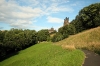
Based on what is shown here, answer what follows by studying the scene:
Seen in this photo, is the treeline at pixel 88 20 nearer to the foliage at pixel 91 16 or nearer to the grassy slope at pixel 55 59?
the foliage at pixel 91 16

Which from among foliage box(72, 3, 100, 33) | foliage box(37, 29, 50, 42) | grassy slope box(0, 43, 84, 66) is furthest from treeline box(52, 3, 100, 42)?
grassy slope box(0, 43, 84, 66)

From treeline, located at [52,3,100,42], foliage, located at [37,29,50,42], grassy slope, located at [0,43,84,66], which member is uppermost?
treeline, located at [52,3,100,42]

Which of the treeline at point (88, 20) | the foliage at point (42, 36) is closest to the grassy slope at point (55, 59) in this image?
the treeline at point (88, 20)

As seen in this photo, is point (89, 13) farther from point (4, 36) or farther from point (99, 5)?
point (4, 36)

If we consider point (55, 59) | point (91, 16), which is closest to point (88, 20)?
point (91, 16)

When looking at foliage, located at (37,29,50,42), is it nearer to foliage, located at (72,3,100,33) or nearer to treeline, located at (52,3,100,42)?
treeline, located at (52,3,100,42)

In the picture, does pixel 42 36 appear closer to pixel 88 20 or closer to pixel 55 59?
pixel 88 20

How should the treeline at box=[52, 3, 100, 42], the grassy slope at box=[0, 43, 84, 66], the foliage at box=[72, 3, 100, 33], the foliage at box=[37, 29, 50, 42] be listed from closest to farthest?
the grassy slope at box=[0, 43, 84, 66] → the foliage at box=[72, 3, 100, 33] → the treeline at box=[52, 3, 100, 42] → the foliage at box=[37, 29, 50, 42]

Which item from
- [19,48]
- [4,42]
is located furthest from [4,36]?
[19,48]

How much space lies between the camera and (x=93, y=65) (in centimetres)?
1839

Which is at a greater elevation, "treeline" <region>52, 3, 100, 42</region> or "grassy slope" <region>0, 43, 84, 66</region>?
"treeline" <region>52, 3, 100, 42</region>

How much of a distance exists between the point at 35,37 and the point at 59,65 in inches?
4373

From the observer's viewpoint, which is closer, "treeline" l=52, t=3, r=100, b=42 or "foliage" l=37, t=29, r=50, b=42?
"treeline" l=52, t=3, r=100, b=42

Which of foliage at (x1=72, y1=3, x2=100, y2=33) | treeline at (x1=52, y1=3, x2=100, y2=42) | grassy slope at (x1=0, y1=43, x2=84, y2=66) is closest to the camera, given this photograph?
grassy slope at (x1=0, y1=43, x2=84, y2=66)
